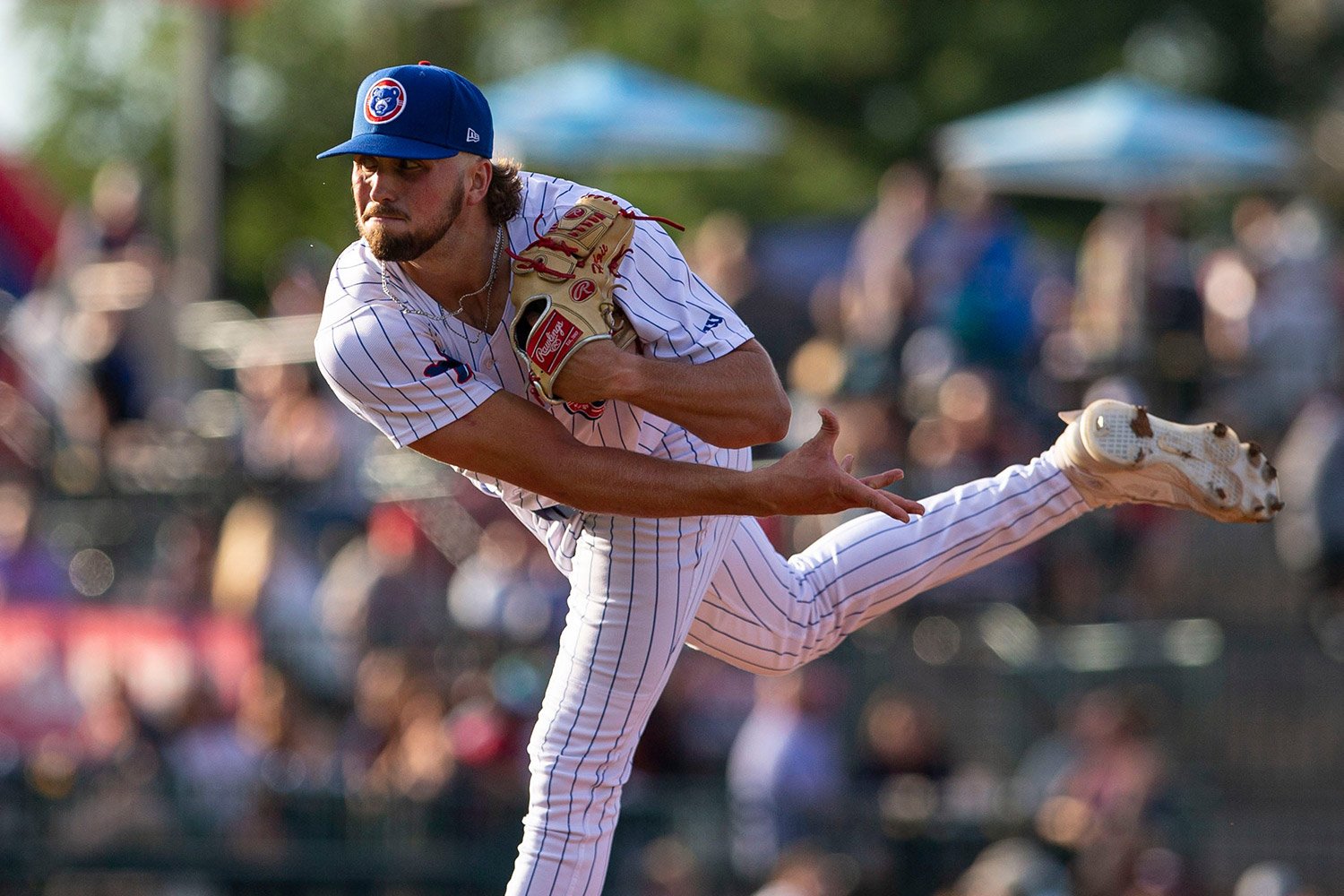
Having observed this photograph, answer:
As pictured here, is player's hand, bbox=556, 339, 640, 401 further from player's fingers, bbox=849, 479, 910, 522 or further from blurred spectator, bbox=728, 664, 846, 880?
blurred spectator, bbox=728, 664, 846, 880

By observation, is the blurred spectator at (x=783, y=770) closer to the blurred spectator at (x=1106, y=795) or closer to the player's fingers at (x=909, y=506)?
the blurred spectator at (x=1106, y=795)

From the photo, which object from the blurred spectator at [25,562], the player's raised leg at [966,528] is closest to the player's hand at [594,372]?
the player's raised leg at [966,528]

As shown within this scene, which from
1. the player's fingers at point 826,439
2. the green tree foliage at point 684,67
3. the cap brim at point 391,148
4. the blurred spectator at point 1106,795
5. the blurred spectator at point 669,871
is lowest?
the blurred spectator at point 669,871

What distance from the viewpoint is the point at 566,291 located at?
14.8ft

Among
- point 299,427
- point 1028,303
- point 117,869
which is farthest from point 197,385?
point 1028,303

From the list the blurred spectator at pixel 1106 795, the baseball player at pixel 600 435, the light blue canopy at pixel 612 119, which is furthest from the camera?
the light blue canopy at pixel 612 119

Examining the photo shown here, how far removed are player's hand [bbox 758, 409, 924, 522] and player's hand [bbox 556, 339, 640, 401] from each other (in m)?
0.40

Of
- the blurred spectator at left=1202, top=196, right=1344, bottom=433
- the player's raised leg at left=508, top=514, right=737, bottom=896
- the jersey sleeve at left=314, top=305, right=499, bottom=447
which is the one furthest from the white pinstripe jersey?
the blurred spectator at left=1202, top=196, right=1344, bottom=433

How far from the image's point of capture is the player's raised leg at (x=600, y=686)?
195 inches

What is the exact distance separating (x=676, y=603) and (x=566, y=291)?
0.96 meters

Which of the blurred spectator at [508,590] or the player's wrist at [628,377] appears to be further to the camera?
the blurred spectator at [508,590]

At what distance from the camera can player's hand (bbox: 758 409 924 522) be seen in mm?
4566

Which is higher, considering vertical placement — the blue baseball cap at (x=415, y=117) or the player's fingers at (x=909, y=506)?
the blue baseball cap at (x=415, y=117)

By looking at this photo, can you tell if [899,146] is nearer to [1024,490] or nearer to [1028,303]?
[1028,303]
